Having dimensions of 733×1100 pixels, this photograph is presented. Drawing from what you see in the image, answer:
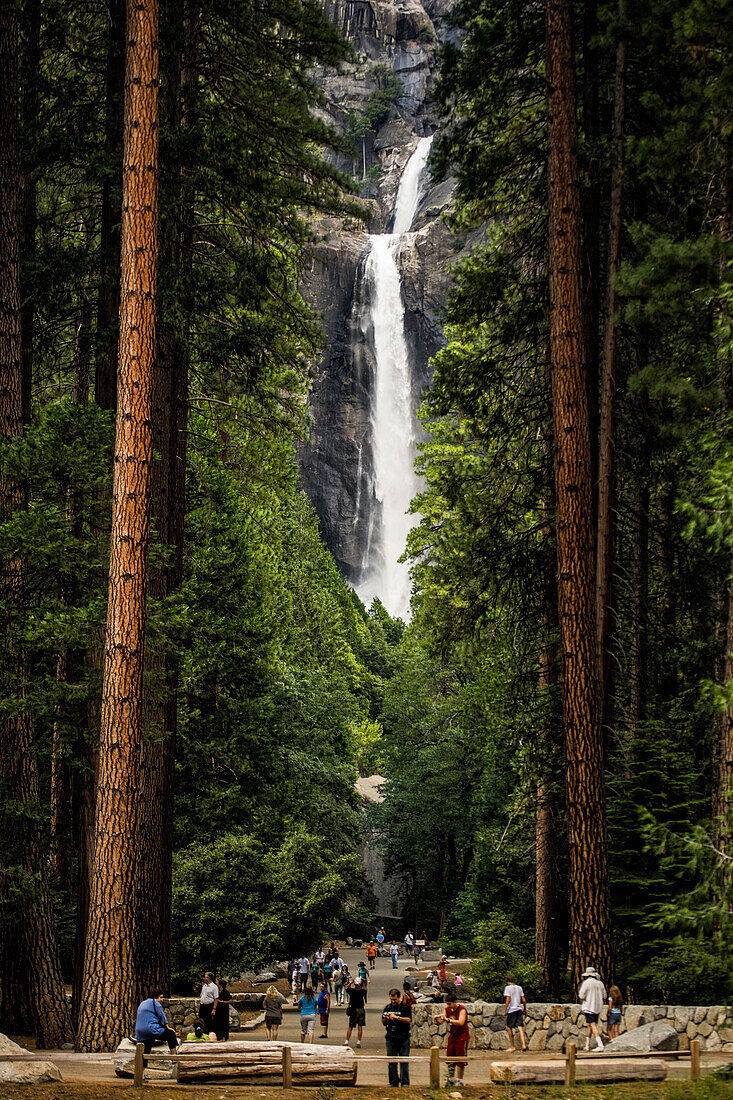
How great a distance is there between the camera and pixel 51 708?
12789 millimetres

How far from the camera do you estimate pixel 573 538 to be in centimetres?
1214

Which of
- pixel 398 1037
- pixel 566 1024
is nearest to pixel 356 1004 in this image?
pixel 566 1024

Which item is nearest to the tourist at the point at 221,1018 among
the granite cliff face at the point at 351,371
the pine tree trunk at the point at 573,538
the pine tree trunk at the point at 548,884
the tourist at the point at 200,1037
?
the tourist at the point at 200,1037

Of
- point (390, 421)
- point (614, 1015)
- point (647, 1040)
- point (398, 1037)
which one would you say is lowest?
point (647, 1040)

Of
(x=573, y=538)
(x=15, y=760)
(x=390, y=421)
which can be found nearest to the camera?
(x=573, y=538)

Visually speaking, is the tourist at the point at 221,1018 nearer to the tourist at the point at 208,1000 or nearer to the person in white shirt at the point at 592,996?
the tourist at the point at 208,1000

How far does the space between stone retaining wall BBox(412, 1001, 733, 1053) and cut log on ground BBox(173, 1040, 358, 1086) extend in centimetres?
311

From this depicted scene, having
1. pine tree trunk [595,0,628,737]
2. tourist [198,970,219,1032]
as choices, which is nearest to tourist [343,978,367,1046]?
tourist [198,970,219,1032]

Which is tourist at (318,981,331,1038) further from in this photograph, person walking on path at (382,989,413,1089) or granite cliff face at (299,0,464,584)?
granite cliff face at (299,0,464,584)

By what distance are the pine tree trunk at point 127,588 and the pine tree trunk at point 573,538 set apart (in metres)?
4.68

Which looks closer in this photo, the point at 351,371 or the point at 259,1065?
the point at 259,1065

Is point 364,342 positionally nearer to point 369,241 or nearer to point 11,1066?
point 369,241

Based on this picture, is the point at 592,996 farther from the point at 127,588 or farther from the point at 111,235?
the point at 111,235

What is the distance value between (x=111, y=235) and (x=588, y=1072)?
450 inches
